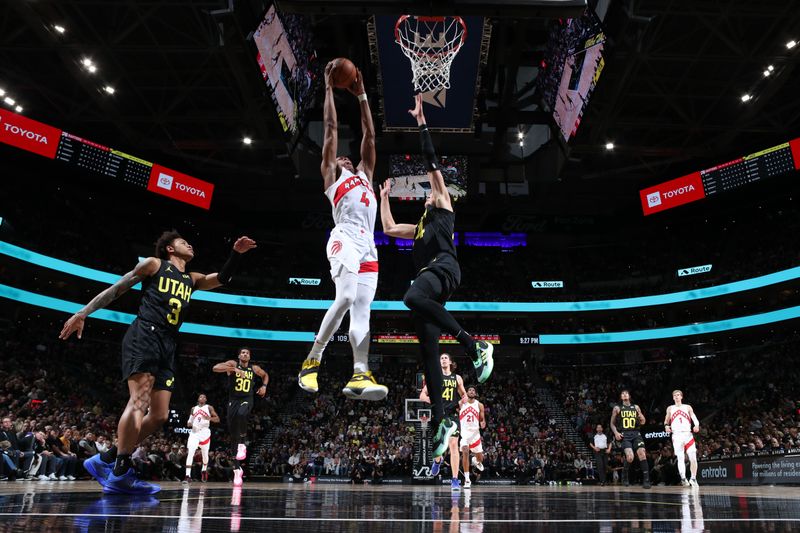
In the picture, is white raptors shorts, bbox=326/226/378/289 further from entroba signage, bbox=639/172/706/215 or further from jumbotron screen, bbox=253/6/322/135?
entroba signage, bbox=639/172/706/215

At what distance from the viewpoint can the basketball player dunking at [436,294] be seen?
5008mm

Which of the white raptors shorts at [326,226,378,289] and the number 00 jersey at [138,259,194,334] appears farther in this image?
the number 00 jersey at [138,259,194,334]

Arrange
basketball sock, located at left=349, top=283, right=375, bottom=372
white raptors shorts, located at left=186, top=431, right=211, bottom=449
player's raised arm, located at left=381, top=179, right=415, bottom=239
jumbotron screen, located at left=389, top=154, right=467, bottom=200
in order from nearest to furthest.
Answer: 1. basketball sock, located at left=349, top=283, right=375, bottom=372
2. player's raised arm, located at left=381, top=179, right=415, bottom=239
3. white raptors shorts, located at left=186, top=431, right=211, bottom=449
4. jumbotron screen, located at left=389, top=154, right=467, bottom=200

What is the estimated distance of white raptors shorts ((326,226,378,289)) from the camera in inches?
195

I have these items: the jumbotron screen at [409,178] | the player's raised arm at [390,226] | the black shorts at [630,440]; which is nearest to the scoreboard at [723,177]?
the jumbotron screen at [409,178]

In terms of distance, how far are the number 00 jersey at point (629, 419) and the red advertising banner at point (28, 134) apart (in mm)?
20937

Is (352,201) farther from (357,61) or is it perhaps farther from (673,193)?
(673,193)

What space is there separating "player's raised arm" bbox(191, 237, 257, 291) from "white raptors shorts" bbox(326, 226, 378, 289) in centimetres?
98

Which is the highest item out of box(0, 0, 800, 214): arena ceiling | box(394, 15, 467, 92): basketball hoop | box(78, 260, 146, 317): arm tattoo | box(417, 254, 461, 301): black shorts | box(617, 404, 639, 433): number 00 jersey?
box(0, 0, 800, 214): arena ceiling

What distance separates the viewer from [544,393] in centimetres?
3111

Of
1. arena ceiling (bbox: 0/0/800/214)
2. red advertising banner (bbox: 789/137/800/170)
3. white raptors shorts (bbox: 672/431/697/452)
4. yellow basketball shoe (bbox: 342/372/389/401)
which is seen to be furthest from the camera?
red advertising banner (bbox: 789/137/800/170)

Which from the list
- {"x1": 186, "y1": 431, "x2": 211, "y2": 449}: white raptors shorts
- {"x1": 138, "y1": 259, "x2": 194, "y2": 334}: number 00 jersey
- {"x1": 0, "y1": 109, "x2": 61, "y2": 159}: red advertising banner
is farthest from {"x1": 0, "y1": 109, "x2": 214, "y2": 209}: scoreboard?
{"x1": 138, "y1": 259, "x2": 194, "y2": 334}: number 00 jersey

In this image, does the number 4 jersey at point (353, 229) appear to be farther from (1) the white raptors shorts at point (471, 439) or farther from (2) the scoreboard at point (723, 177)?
(2) the scoreboard at point (723, 177)

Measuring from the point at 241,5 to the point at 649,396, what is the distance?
2581 cm
